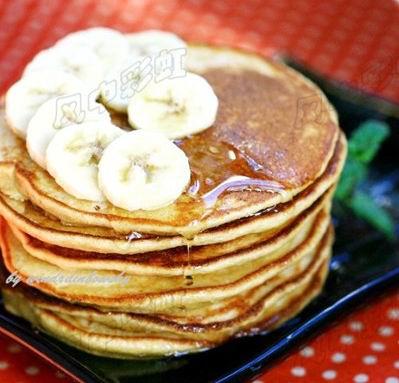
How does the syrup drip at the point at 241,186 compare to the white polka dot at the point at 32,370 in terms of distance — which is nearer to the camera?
the syrup drip at the point at 241,186

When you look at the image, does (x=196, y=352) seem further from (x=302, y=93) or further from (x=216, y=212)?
(x=302, y=93)

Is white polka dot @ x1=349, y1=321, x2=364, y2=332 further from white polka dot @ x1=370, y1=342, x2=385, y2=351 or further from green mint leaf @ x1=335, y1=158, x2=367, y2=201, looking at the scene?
green mint leaf @ x1=335, y1=158, x2=367, y2=201

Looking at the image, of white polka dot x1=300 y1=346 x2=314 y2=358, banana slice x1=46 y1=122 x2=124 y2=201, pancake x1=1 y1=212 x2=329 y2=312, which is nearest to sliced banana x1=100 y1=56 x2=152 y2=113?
banana slice x1=46 y1=122 x2=124 y2=201

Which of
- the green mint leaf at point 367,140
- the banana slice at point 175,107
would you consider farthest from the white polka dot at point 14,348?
the green mint leaf at point 367,140

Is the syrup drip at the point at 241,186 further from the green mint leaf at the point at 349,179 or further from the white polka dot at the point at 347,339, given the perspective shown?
the green mint leaf at the point at 349,179

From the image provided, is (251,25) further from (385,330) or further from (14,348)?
(14,348)

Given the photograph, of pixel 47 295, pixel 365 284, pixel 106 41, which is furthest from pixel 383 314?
pixel 106 41

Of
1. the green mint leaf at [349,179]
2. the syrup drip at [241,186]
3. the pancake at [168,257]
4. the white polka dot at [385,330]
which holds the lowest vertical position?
the white polka dot at [385,330]

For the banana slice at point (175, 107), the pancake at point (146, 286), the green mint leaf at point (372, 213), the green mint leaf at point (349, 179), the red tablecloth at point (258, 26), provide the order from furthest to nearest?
the red tablecloth at point (258, 26)
the green mint leaf at point (349, 179)
the green mint leaf at point (372, 213)
the banana slice at point (175, 107)
the pancake at point (146, 286)
